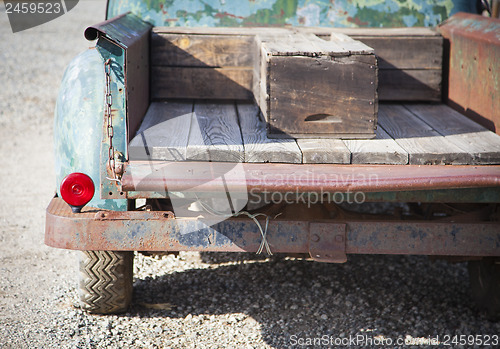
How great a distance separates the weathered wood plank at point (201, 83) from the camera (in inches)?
131

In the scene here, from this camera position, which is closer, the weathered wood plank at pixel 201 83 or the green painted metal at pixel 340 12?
the weathered wood plank at pixel 201 83

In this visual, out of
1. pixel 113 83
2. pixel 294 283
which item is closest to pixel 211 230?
pixel 113 83

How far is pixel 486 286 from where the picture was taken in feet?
10.2

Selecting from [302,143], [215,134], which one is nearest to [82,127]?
[215,134]

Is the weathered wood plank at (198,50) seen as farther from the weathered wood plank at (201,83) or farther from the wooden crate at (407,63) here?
the wooden crate at (407,63)

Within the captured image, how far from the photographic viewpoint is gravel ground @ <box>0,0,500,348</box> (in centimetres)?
284

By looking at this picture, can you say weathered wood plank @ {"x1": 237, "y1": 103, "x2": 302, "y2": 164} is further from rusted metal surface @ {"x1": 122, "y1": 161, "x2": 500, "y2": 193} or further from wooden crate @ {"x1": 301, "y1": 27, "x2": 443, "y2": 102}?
wooden crate @ {"x1": 301, "y1": 27, "x2": 443, "y2": 102}

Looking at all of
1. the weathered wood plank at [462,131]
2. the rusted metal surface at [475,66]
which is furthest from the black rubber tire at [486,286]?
the rusted metal surface at [475,66]

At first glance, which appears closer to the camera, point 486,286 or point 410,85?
point 486,286

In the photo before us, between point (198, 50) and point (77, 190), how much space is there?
1.32 meters

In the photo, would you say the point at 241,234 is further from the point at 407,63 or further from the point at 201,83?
the point at 407,63

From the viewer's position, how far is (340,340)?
2844mm

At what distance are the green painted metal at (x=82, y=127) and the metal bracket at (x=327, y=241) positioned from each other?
860mm

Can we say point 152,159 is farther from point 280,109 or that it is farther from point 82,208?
point 280,109
